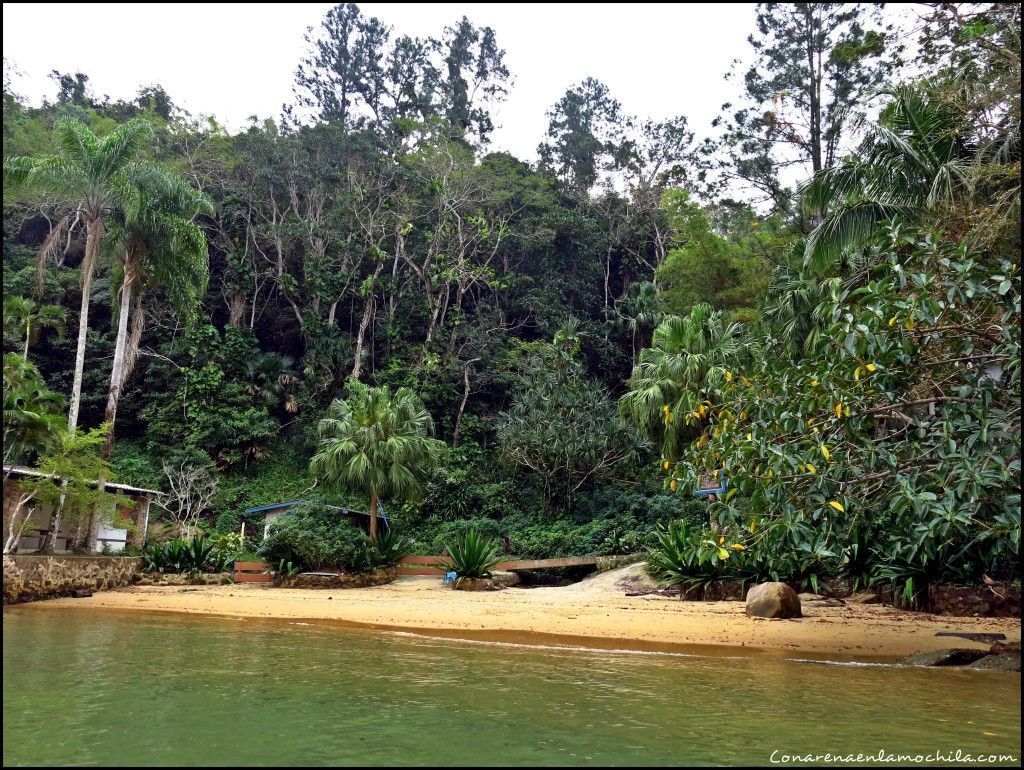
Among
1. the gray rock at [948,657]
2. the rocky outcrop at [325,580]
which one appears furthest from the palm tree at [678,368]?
the gray rock at [948,657]

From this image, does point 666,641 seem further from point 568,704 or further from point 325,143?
point 325,143

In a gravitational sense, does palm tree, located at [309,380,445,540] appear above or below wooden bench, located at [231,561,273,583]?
above

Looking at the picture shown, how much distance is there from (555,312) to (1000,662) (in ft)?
97.0

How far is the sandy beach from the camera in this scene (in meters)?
9.24

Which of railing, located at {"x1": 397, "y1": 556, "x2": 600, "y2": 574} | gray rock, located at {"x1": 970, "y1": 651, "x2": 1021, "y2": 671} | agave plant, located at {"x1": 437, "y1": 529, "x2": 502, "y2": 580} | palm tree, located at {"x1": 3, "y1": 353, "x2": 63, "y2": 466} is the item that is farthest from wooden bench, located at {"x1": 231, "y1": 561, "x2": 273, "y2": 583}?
gray rock, located at {"x1": 970, "y1": 651, "x2": 1021, "y2": 671}

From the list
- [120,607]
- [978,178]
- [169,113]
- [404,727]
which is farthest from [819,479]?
[169,113]

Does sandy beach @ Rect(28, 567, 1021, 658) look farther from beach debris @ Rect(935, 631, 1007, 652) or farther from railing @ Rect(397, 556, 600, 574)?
railing @ Rect(397, 556, 600, 574)

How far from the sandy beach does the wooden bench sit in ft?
6.62

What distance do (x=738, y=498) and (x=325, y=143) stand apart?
98.4ft

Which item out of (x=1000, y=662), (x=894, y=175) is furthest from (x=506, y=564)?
(x=1000, y=662)

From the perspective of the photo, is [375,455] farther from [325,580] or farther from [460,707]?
[460,707]

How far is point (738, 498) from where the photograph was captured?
9719 millimetres

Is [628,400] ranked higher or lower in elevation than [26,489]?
higher

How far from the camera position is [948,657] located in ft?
25.1
